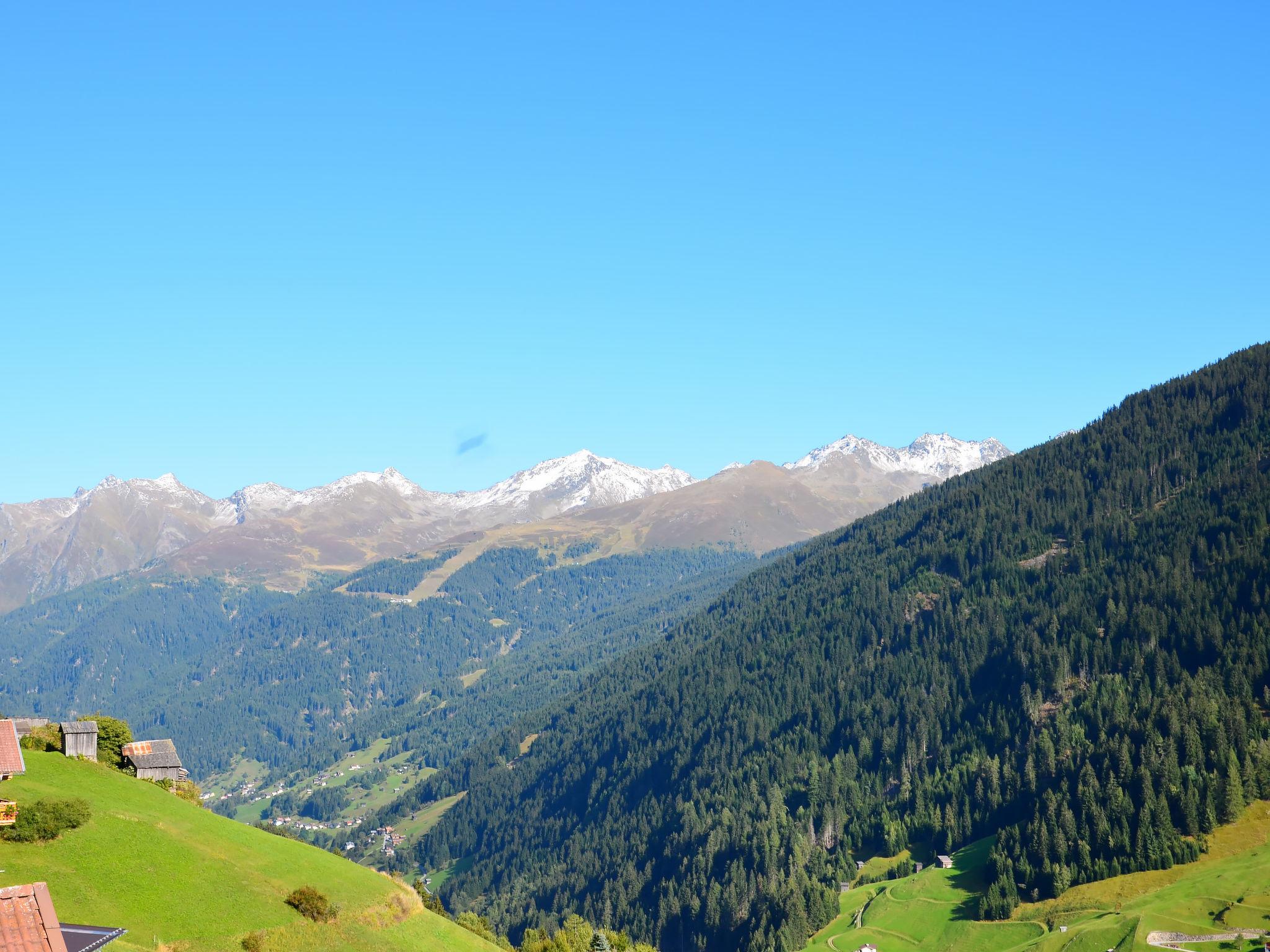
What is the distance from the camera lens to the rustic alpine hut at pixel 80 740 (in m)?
98.9

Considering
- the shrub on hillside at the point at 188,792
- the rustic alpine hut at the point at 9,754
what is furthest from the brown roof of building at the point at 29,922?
the shrub on hillside at the point at 188,792

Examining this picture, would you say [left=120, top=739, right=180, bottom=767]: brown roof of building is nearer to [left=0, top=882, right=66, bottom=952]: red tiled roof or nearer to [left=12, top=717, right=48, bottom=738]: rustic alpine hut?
[left=12, top=717, right=48, bottom=738]: rustic alpine hut

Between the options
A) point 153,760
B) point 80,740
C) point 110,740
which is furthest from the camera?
point 153,760

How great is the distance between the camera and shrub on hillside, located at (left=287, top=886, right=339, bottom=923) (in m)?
81.5

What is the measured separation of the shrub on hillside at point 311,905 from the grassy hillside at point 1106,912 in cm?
11130

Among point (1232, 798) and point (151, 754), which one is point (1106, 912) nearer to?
point (1232, 798)

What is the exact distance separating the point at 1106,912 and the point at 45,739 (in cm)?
14709

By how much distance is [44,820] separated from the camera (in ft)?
243

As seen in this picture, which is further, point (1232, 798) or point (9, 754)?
point (1232, 798)

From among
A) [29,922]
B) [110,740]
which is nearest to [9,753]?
[110,740]

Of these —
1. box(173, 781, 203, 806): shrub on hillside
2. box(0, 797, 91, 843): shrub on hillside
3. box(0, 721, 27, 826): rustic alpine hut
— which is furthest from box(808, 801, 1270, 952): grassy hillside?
box(0, 721, 27, 826): rustic alpine hut

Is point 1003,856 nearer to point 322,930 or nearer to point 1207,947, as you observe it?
point 1207,947

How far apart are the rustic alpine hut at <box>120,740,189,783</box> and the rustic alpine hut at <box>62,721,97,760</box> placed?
18.4 ft

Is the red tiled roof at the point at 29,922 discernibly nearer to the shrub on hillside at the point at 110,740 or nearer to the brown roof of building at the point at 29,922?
the brown roof of building at the point at 29,922
